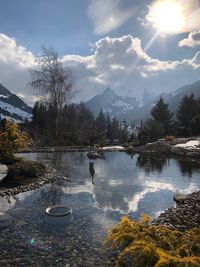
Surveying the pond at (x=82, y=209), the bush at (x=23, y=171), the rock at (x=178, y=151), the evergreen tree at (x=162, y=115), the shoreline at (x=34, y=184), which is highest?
the evergreen tree at (x=162, y=115)

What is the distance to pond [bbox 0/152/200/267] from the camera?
7094 millimetres

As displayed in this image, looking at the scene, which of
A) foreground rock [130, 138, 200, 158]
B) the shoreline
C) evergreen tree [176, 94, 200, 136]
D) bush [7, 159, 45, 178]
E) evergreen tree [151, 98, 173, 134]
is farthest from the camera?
evergreen tree [151, 98, 173, 134]

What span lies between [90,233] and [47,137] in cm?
3343

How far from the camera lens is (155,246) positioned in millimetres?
4508

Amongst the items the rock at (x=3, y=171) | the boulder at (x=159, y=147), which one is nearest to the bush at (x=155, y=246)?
the rock at (x=3, y=171)

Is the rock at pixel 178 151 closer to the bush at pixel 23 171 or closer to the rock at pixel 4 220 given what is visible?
the bush at pixel 23 171

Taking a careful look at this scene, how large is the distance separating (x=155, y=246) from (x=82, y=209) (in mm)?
6564

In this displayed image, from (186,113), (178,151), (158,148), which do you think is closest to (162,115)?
(186,113)

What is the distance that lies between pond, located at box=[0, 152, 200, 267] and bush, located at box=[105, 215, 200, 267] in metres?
2.02

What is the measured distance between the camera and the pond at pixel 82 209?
709cm

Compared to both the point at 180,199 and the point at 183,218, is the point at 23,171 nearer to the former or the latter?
the point at 180,199

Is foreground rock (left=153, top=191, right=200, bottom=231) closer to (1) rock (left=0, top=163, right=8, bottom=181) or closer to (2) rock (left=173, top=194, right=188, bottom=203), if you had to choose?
(2) rock (left=173, top=194, right=188, bottom=203)

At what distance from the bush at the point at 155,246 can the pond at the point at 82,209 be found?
79.4 inches

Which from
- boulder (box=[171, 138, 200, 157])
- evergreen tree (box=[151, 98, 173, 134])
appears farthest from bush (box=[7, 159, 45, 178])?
evergreen tree (box=[151, 98, 173, 134])
